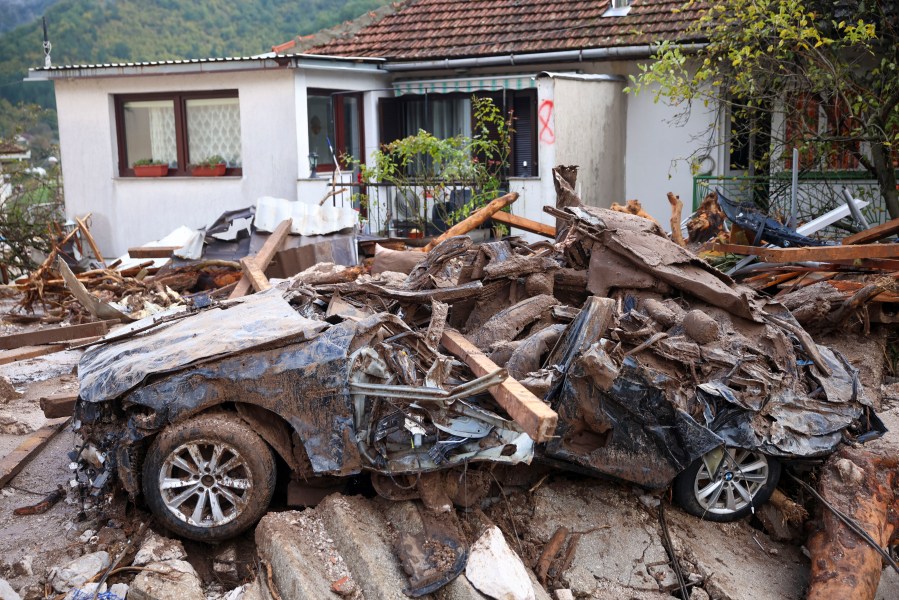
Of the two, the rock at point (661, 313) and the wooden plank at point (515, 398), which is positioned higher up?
the rock at point (661, 313)

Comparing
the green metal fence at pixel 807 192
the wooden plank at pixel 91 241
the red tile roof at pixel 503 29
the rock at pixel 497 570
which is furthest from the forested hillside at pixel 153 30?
the rock at pixel 497 570

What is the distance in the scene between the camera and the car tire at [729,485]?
22.3 feet

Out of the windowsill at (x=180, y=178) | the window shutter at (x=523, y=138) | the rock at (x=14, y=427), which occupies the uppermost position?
the window shutter at (x=523, y=138)

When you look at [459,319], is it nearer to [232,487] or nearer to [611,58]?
[232,487]

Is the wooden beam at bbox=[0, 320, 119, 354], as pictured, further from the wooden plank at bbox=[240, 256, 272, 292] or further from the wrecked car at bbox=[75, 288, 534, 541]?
the wrecked car at bbox=[75, 288, 534, 541]

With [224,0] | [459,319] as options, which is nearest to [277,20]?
[224,0]

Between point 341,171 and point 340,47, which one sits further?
point 340,47

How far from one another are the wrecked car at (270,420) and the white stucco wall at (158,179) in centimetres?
991

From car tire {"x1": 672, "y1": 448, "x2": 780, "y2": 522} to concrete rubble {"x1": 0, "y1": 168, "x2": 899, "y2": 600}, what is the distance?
3 cm

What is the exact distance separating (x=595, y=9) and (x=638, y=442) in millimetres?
11951

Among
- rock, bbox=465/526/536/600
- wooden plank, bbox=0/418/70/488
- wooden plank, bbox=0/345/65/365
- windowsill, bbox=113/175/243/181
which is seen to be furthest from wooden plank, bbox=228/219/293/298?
rock, bbox=465/526/536/600

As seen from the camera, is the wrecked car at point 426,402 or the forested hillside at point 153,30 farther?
the forested hillside at point 153,30

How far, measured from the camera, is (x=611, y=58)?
15727 millimetres

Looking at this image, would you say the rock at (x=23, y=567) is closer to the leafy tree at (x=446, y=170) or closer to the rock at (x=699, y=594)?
the rock at (x=699, y=594)
